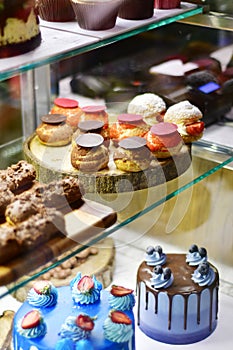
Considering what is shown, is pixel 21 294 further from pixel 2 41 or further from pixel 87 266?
pixel 2 41

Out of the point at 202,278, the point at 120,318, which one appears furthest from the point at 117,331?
the point at 202,278

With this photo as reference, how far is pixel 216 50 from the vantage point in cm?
212

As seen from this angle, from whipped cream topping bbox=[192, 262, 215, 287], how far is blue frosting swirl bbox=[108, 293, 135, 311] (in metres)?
0.17

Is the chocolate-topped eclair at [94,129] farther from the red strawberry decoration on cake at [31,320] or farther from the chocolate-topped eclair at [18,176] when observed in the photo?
the red strawberry decoration on cake at [31,320]

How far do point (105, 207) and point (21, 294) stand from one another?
0.56 meters

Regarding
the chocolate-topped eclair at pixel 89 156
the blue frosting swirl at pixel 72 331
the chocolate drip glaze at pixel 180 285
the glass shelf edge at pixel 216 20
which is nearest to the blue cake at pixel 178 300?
the chocolate drip glaze at pixel 180 285

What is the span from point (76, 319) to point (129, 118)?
1.39ft

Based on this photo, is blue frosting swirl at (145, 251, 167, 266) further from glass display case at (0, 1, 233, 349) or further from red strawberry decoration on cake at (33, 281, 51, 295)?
red strawberry decoration on cake at (33, 281, 51, 295)

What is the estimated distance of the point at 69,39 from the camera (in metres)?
1.20

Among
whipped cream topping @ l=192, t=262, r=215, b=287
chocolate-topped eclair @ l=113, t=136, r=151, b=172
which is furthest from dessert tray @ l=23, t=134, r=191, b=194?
whipped cream topping @ l=192, t=262, r=215, b=287

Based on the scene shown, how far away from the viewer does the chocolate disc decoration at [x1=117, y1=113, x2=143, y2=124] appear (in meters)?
1.52

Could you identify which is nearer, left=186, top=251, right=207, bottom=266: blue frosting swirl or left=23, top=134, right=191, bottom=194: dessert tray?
left=23, top=134, right=191, bottom=194: dessert tray

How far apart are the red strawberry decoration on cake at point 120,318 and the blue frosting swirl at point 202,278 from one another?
222 mm

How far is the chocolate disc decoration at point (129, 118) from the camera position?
1522 mm
